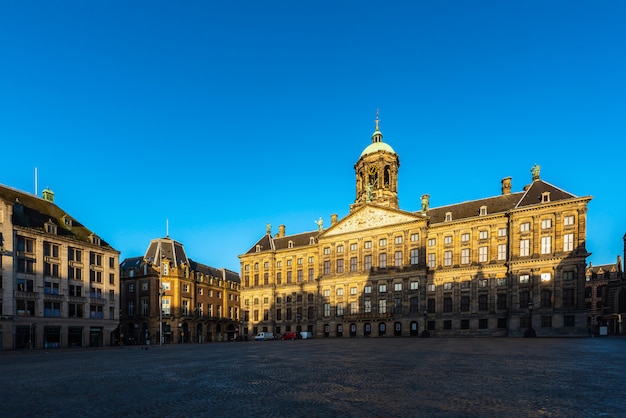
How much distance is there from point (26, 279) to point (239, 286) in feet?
163

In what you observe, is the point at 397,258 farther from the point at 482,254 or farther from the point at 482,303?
the point at 482,303

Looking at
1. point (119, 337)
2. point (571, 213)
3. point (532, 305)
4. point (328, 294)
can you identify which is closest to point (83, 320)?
point (119, 337)

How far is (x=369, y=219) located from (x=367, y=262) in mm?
8280

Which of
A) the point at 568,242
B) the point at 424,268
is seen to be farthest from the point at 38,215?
the point at 568,242

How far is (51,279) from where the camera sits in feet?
162

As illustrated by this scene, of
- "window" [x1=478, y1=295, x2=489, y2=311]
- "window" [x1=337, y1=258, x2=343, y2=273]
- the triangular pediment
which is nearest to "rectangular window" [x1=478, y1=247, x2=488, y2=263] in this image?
"window" [x1=478, y1=295, x2=489, y2=311]

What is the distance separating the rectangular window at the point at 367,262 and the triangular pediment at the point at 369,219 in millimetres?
5450

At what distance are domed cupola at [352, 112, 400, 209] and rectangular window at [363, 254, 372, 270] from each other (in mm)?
10945

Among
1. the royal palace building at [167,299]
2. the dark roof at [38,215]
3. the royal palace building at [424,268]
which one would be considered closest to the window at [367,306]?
the royal palace building at [424,268]

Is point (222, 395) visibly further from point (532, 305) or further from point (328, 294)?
point (328, 294)

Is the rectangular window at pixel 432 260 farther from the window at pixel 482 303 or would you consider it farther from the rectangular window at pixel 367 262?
the rectangular window at pixel 367 262

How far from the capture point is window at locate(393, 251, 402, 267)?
6644 cm

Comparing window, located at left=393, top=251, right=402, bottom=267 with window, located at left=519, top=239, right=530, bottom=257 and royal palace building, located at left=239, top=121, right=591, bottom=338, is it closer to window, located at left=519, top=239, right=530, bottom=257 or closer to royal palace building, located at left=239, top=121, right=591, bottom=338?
Answer: royal palace building, located at left=239, top=121, right=591, bottom=338

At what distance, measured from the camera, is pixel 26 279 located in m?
46.4
